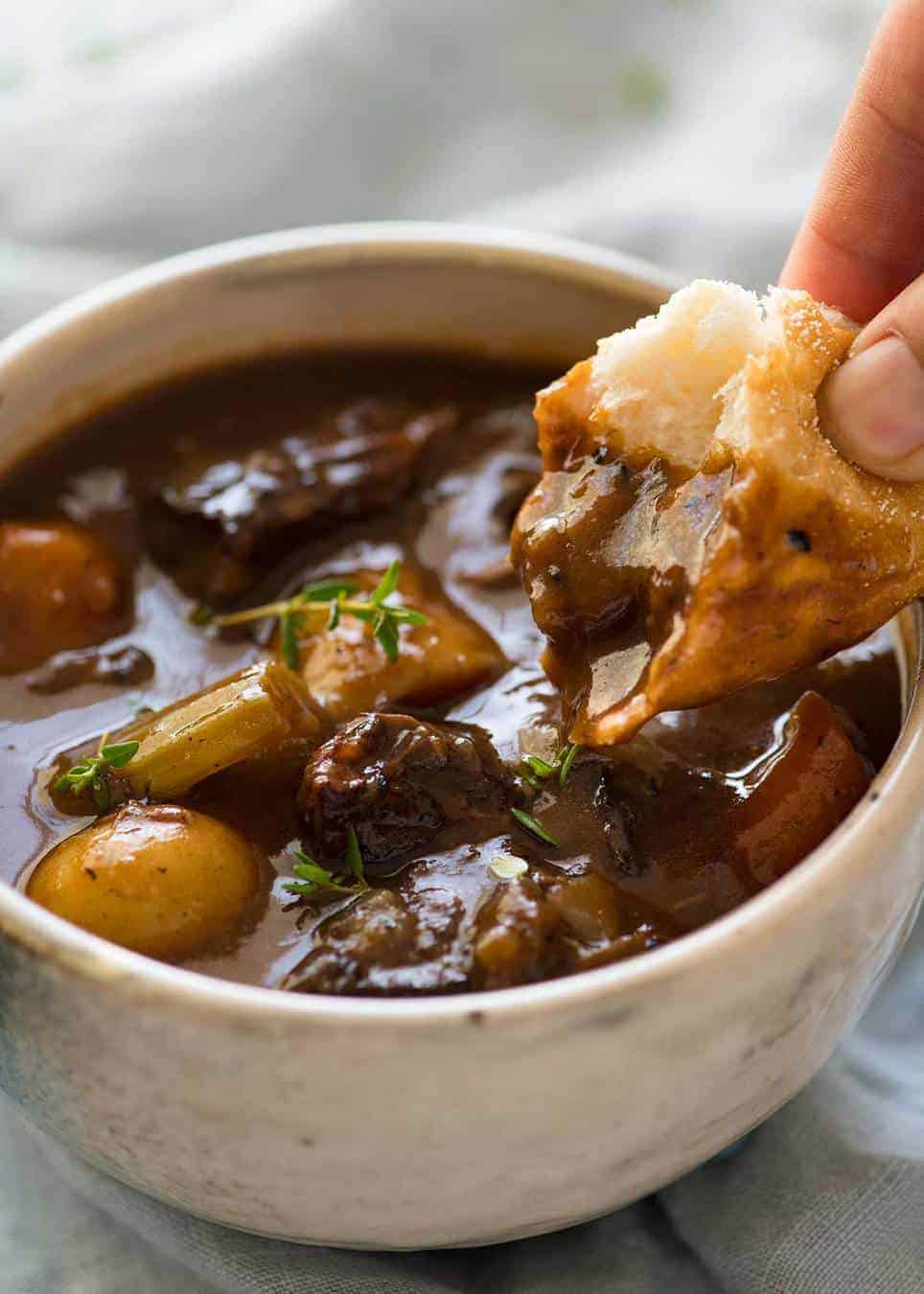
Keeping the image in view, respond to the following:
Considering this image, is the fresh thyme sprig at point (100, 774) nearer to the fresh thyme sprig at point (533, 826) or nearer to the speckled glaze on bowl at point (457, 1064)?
the speckled glaze on bowl at point (457, 1064)

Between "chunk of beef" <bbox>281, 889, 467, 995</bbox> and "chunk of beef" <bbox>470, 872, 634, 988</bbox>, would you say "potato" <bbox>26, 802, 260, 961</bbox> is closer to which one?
"chunk of beef" <bbox>281, 889, 467, 995</bbox>

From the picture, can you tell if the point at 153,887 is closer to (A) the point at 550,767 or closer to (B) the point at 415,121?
(A) the point at 550,767

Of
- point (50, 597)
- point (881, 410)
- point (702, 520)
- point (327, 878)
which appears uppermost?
point (881, 410)

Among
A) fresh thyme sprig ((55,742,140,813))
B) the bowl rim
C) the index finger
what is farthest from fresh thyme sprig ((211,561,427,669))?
the index finger

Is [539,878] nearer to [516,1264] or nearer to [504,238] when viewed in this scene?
[516,1264]

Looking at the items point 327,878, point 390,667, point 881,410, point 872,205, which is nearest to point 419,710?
point 390,667

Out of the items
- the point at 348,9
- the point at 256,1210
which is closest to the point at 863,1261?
the point at 256,1210
